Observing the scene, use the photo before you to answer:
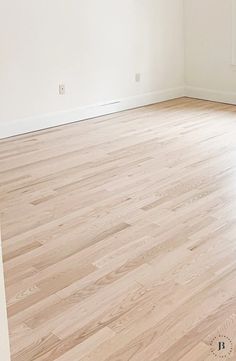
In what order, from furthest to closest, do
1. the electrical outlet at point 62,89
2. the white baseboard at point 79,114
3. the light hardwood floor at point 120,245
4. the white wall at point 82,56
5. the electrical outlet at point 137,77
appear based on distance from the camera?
1. the electrical outlet at point 137,77
2. the electrical outlet at point 62,89
3. the white baseboard at point 79,114
4. the white wall at point 82,56
5. the light hardwood floor at point 120,245

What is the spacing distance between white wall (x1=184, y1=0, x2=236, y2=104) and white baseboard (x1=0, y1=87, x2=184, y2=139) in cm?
34

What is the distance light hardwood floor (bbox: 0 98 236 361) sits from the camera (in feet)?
6.20

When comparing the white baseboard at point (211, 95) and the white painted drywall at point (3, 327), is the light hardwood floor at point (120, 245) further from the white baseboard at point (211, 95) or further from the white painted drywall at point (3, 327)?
the white baseboard at point (211, 95)

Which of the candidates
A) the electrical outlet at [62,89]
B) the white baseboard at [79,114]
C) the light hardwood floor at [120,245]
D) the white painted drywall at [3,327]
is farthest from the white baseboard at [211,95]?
the white painted drywall at [3,327]

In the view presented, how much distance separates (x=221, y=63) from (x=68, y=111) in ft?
6.42

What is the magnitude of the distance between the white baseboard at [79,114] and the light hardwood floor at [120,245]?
0.19 metres

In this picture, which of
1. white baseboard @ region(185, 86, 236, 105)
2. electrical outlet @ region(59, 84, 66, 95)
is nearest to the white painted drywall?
electrical outlet @ region(59, 84, 66, 95)

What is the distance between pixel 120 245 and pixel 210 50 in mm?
3888

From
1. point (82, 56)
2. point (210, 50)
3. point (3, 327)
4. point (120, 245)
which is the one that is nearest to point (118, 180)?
point (120, 245)

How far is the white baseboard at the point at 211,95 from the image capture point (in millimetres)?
5691

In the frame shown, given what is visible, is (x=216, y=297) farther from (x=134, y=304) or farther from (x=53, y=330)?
(x=53, y=330)

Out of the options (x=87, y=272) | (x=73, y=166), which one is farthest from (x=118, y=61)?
(x=87, y=272)

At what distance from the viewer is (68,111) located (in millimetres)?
5102

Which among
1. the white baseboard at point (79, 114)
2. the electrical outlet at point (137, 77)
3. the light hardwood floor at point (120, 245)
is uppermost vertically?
the electrical outlet at point (137, 77)
